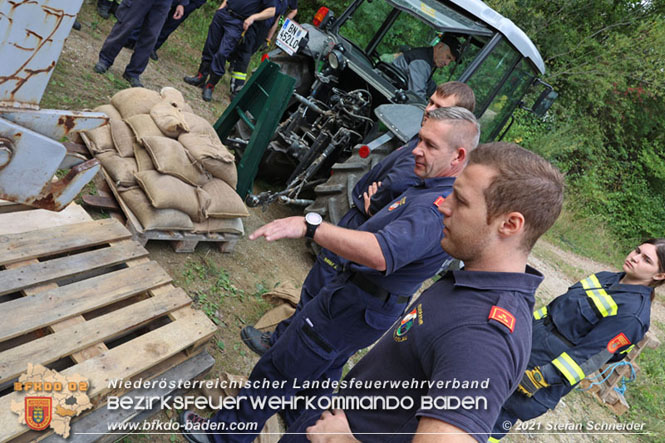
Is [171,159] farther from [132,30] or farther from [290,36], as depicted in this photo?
[132,30]

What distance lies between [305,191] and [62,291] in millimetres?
2520

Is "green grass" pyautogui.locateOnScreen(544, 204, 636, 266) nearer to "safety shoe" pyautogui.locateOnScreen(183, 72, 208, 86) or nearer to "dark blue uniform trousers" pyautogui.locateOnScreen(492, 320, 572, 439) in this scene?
"dark blue uniform trousers" pyautogui.locateOnScreen(492, 320, 572, 439)

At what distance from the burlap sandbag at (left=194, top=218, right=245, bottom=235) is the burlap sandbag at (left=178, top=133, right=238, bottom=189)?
308mm

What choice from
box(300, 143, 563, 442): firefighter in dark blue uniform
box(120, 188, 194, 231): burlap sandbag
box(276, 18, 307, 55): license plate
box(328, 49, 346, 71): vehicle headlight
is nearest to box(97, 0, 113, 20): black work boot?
box(276, 18, 307, 55): license plate

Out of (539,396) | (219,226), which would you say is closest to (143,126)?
(219,226)

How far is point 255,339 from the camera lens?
281 cm

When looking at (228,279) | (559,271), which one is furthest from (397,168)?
(559,271)

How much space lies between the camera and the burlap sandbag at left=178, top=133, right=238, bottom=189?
3115mm

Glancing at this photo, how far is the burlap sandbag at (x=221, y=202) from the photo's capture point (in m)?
3.08

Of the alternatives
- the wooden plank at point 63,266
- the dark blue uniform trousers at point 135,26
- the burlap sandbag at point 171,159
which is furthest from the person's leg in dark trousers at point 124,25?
the wooden plank at point 63,266

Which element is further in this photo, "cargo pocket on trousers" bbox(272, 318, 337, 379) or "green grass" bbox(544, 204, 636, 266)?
"green grass" bbox(544, 204, 636, 266)

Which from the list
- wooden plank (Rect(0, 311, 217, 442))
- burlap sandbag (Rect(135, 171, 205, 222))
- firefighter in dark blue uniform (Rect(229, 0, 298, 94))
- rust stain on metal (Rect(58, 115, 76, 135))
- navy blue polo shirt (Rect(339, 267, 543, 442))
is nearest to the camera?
navy blue polo shirt (Rect(339, 267, 543, 442))

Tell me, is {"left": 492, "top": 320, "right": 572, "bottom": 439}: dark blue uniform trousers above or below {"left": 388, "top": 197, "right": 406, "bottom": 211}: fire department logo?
below

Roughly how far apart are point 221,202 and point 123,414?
158cm
